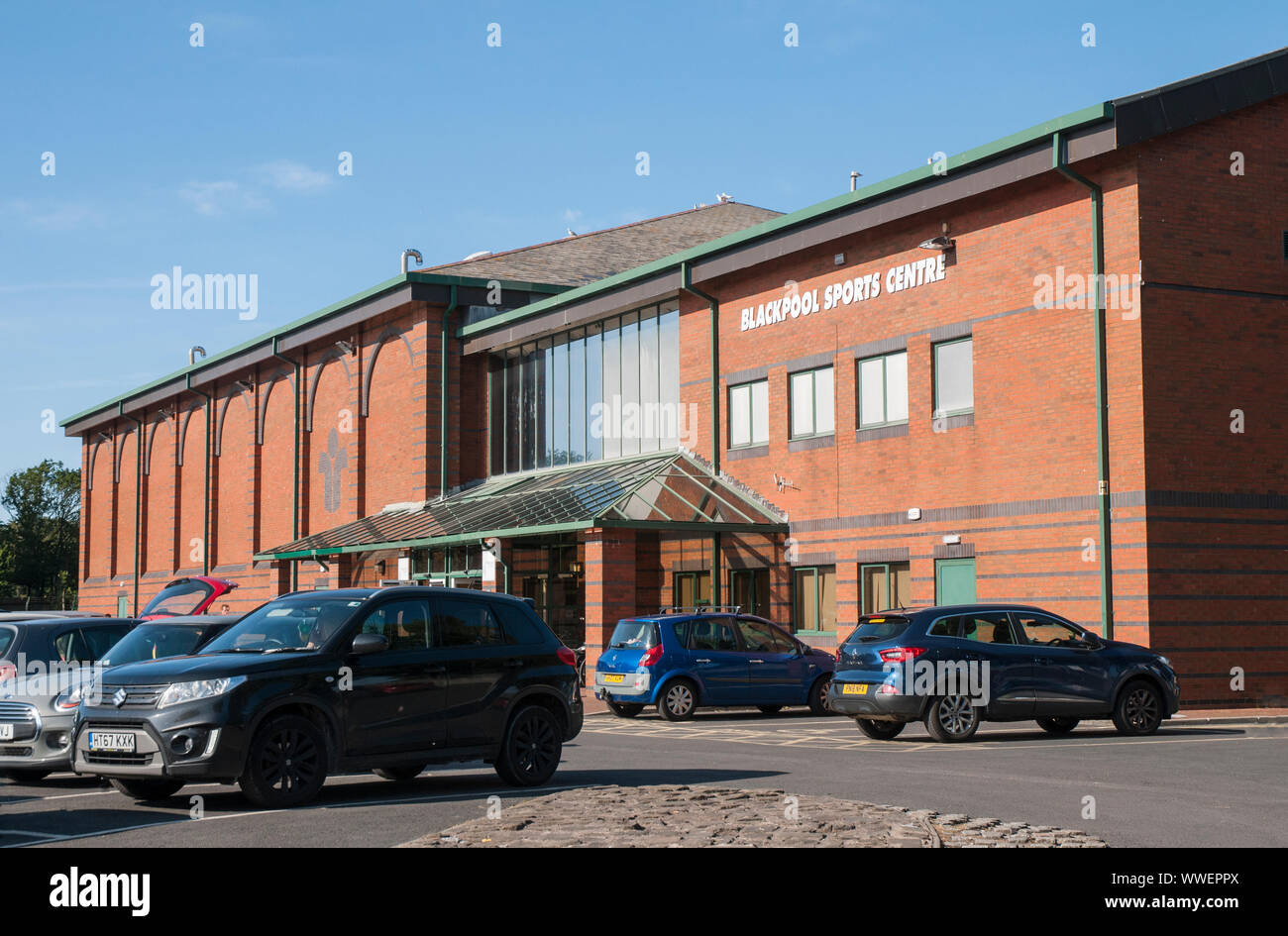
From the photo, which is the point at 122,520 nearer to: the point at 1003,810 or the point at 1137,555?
the point at 1137,555

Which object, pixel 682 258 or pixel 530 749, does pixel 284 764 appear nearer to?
pixel 530 749

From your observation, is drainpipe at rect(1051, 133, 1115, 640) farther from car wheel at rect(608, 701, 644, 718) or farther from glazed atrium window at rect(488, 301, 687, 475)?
glazed atrium window at rect(488, 301, 687, 475)

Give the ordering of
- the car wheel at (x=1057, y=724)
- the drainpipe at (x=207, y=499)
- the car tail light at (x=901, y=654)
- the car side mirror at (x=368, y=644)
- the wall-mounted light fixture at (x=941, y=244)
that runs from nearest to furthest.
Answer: the car side mirror at (x=368, y=644), the car tail light at (x=901, y=654), the car wheel at (x=1057, y=724), the wall-mounted light fixture at (x=941, y=244), the drainpipe at (x=207, y=499)

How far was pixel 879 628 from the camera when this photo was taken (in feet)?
58.3

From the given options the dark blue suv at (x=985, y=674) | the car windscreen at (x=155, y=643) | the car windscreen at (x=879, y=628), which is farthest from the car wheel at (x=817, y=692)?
the car windscreen at (x=155, y=643)

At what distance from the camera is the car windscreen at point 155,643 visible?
46.2 ft

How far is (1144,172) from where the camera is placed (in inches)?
864

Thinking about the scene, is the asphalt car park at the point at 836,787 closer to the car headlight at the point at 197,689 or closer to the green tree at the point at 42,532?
the car headlight at the point at 197,689

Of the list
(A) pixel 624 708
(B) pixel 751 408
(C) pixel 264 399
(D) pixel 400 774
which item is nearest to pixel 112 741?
(D) pixel 400 774

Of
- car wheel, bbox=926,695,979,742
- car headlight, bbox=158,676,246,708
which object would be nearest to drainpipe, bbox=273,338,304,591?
car wheel, bbox=926,695,979,742

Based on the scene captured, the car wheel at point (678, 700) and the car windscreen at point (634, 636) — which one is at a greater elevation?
the car windscreen at point (634, 636)

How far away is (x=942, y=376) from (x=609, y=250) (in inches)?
768

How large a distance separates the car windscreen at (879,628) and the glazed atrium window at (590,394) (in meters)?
14.1
